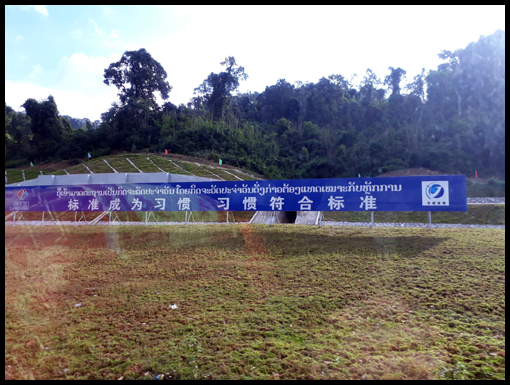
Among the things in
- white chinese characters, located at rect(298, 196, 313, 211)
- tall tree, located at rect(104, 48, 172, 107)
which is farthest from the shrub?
white chinese characters, located at rect(298, 196, 313, 211)

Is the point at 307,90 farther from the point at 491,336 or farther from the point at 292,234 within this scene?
the point at 491,336

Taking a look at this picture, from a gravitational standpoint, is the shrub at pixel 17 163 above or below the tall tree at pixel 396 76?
below

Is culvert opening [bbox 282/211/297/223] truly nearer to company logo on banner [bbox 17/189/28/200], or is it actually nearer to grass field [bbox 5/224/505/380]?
grass field [bbox 5/224/505/380]

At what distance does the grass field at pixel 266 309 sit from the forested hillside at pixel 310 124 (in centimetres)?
2580

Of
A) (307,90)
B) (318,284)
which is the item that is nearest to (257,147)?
(307,90)

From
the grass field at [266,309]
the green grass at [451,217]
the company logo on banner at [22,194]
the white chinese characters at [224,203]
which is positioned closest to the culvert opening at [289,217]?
the green grass at [451,217]

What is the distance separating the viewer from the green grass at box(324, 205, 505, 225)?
12.5 meters

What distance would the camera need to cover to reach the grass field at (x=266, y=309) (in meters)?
3.84

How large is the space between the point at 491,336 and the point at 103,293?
20.0ft

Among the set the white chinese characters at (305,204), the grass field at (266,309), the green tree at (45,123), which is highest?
the green tree at (45,123)

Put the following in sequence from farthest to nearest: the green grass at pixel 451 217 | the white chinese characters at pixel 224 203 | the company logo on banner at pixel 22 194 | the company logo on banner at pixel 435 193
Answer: the company logo on banner at pixel 22 194, the green grass at pixel 451 217, the white chinese characters at pixel 224 203, the company logo on banner at pixel 435 193

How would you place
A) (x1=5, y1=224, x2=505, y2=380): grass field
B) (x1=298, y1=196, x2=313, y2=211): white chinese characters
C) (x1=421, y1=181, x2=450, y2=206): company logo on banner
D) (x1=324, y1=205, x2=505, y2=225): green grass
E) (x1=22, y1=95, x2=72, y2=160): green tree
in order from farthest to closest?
(x1=22, y1=95, x2=72, y2=160): green tree < (x1=324, y1=205, x2=505, y2=225): green grass < (x1=298, y1=196, x2=313, y2=211): white chinese characters < (x1=421, y1=181, x2=450, y2=206): company logo on banner < (x1=5, y1=224, x2=505, y2=380): grass field

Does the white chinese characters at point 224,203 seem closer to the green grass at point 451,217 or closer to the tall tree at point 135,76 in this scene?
the green grass at point 451,217

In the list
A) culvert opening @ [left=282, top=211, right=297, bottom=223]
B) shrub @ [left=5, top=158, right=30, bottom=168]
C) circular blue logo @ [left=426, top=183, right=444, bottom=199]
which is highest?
shrub @ [left=5, top=158, right=30, bottom=168]
